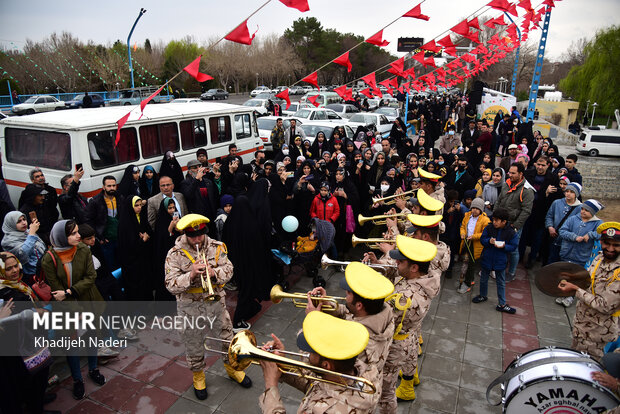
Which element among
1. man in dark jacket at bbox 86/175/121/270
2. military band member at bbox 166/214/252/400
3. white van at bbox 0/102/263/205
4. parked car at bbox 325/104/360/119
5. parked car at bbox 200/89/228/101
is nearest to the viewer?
military band member at bbox 166/214/252/400

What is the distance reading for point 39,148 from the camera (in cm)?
689

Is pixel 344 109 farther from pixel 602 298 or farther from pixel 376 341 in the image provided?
pixel 376 341

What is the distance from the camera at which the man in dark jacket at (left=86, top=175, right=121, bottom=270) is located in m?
5.83

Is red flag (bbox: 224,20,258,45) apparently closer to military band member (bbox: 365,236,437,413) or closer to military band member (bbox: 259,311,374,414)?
military band member (bbox: 365,236,437,413)

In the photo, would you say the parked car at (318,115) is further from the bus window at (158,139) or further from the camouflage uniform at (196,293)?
the camouflage uniform at (196,293)

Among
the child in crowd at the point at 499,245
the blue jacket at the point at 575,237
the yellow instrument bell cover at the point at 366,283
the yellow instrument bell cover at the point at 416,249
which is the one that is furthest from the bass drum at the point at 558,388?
the blue jacket at the point at 575,237

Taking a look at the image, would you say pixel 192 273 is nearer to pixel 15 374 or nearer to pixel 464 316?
pixel 15 374

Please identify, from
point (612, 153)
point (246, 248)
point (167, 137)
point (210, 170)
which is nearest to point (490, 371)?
point (246, 248)

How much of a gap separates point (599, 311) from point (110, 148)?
764cm

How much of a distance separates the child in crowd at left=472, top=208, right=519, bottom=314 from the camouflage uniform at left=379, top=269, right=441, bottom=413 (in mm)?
2523

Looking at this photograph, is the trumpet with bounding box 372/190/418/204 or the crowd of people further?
the trumpet with bounding box 372/190/418/204

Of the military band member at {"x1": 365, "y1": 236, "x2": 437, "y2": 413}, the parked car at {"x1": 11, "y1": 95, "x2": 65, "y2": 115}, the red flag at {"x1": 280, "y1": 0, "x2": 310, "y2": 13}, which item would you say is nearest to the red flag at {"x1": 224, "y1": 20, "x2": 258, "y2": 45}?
the red flag at {"x1": 280, "y1": 0, "x2": 310, "y2": 13}

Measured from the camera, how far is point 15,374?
3438mm

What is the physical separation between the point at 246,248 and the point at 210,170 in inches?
118
